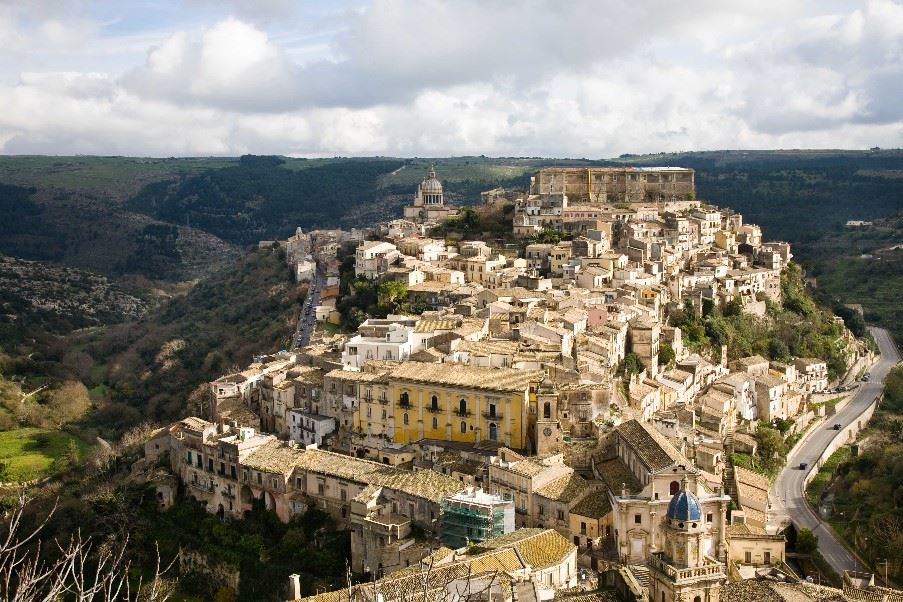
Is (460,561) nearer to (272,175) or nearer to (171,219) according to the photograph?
(171,219)

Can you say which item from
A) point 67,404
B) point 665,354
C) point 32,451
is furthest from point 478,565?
point 67,404

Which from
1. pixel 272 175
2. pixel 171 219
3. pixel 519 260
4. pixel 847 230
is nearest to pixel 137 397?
pixel 519 260

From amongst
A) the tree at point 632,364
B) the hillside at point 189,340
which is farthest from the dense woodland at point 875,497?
the hillside at point 189,340

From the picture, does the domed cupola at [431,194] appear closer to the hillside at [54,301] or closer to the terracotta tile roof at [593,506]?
the hillside at [54,301]

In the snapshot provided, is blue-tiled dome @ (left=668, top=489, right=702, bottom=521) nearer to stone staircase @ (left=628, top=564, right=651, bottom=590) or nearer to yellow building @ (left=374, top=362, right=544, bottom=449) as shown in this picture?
stone staircase @ (left=628, top=564, right=651, bottom=590)

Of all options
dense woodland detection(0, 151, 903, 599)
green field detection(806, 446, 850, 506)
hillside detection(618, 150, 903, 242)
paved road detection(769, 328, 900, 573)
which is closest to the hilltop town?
paved road detection(769, 328, 900, 573)
